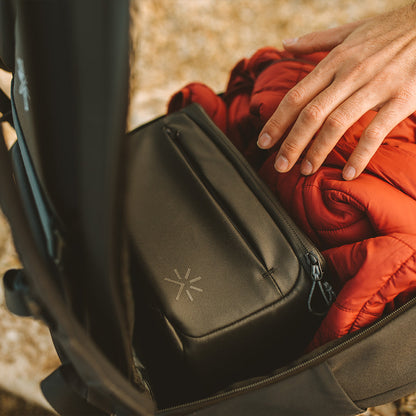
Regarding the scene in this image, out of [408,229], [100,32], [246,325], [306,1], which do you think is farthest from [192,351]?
[306,1]

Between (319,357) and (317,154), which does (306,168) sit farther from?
(319,357)

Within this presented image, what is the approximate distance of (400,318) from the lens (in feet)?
1.77

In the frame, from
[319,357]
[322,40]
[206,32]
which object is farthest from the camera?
[206,32]

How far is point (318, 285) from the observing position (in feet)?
1.90

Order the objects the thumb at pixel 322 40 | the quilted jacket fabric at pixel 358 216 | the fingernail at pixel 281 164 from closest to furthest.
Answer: the quilted jacket fabric at pixel 358 216
the fingernail at pixel 281 164
the thumb at pixel 322 40

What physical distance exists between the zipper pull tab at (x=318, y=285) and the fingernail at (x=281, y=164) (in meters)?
0.15

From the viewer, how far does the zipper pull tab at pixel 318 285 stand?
0.57 m

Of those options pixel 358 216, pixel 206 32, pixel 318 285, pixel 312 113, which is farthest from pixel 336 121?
pixel 206 32

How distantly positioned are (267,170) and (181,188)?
18cm

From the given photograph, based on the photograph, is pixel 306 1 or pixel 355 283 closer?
pixel 355 283

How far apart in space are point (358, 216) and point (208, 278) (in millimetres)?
241

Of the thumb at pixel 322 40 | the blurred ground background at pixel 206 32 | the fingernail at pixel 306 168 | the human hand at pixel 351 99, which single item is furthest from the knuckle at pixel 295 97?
the blurred ground background at pixel 206 32

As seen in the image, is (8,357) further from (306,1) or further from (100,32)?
(306,1)

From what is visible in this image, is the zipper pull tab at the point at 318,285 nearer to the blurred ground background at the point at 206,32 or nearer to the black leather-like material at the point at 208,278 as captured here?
the black leather-like material at the point at 208,278
